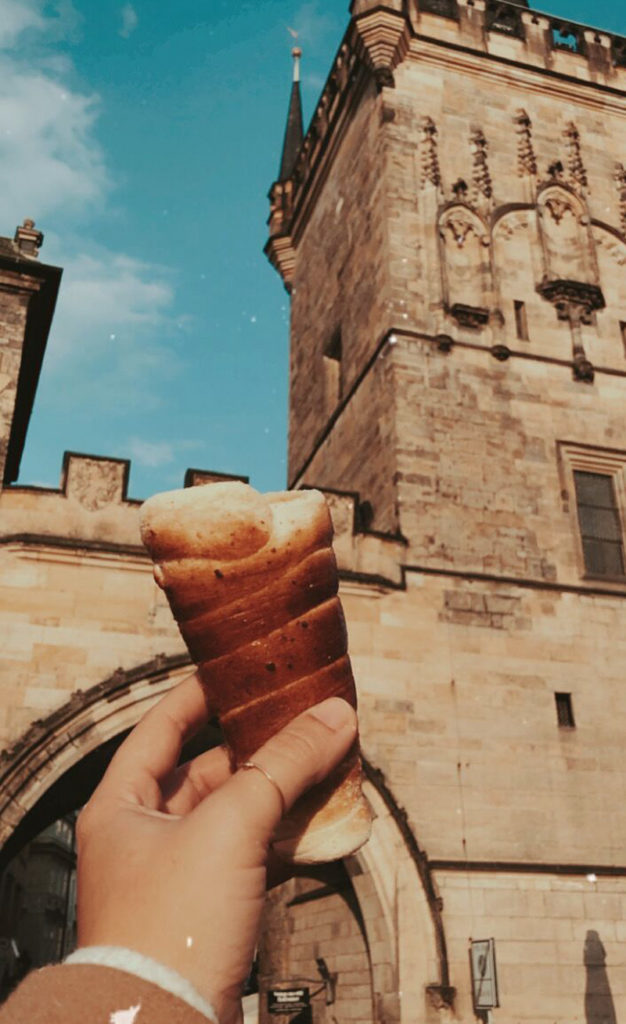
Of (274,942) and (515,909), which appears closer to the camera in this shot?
(515,909)

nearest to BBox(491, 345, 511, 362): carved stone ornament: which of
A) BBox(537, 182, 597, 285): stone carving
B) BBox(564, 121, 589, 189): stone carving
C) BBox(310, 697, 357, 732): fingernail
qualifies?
BBox(537, 182, 597, 285): stone carving

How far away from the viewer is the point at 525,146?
14.3 meters

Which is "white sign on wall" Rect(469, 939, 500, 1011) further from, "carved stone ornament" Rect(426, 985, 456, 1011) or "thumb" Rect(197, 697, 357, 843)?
"thumb" Rect(197, 697, 357, 843)

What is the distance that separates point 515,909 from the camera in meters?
8.76

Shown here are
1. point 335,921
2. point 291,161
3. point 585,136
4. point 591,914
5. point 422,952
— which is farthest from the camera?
point 291,161

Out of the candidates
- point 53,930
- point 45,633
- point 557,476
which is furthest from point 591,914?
point 53,930

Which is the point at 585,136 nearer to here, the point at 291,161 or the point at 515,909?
the point at 291,161

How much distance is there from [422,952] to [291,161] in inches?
649

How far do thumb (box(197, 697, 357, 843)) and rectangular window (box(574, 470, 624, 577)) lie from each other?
10.3 m

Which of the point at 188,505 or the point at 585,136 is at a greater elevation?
the point at 585,136

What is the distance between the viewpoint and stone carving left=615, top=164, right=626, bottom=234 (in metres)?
14.3

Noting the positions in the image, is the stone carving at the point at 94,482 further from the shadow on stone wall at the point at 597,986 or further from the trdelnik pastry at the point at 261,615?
the trdelnik pastry at the point at 261,615

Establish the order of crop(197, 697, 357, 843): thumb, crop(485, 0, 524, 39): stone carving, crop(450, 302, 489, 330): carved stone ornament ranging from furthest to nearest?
crop(485, 0, 524, 39): stone carving → crop(450, 302, 489, 330): carved stone ornament → crop(197, 697, 357, 843): thumb

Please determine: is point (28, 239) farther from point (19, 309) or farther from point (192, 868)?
point (192, 868)
